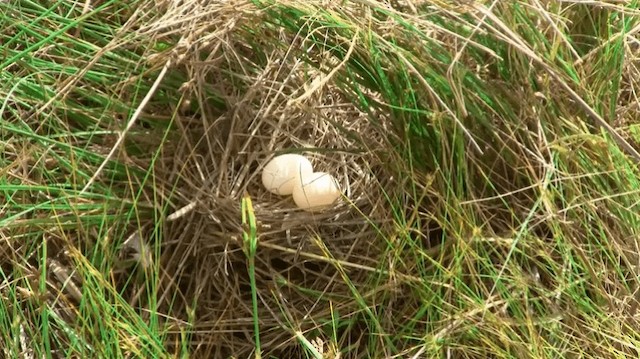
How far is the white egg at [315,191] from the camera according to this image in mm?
1556

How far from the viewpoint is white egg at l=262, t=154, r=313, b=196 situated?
1.57m

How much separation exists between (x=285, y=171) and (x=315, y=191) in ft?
0.19

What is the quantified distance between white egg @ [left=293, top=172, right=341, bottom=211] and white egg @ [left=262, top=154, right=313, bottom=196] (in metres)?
0.01

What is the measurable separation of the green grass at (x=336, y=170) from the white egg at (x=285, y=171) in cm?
4

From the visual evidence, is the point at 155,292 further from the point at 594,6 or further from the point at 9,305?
the point at 594,6

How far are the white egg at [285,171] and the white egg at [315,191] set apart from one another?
0.04 ft

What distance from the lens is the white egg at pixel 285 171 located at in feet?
5.16

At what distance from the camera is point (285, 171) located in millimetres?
1572

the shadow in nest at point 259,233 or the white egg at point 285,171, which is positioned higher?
the white egg at point 285,171

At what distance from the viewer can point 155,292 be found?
1484 mm

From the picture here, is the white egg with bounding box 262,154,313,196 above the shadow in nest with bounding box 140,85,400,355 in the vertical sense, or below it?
above

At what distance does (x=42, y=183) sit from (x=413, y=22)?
0.63 metres

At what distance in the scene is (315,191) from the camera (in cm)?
156

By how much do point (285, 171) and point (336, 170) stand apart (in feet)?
0.37
